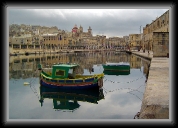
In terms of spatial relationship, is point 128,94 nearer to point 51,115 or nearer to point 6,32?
point 51,115

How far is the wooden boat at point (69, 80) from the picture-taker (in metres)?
12.5

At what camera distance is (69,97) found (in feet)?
37.8

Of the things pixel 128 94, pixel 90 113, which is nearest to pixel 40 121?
pixel 90 113

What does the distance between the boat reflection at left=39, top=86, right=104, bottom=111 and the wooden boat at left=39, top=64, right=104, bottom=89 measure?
0.99 ft

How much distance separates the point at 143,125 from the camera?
3.05 m

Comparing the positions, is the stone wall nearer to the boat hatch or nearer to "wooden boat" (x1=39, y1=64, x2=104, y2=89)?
"wooden boat" (x1=39, y1=64, x2=104, y2=89)

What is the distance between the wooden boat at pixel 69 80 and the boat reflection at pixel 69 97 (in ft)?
0.99

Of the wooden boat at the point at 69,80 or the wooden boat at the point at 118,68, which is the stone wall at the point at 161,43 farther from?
the wooden boat at the point at 69,80

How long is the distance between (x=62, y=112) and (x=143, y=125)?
250 inches

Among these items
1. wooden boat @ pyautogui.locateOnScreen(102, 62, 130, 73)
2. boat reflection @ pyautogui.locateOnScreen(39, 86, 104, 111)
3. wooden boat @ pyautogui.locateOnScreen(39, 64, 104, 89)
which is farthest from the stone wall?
boat reflection @ pyautogui.locateOnScreen(39, 86, 104, 111)

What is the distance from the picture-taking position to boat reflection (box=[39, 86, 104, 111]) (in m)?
10.0

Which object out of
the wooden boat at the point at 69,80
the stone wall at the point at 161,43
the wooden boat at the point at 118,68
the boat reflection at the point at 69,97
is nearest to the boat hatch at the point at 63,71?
the wooden boat at the point at 69,80
